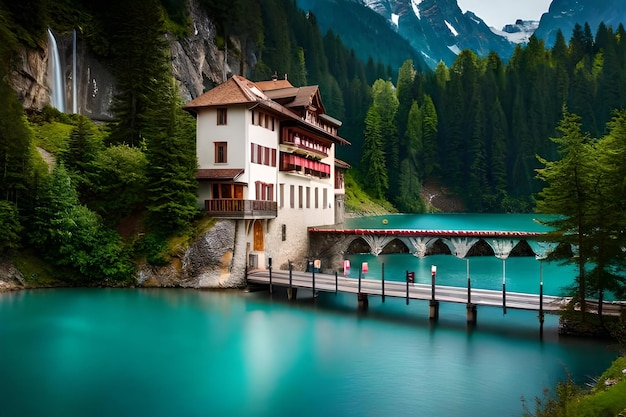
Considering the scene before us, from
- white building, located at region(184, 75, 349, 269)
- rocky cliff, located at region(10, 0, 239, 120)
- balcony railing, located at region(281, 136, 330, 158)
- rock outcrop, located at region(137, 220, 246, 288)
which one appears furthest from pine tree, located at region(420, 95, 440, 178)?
rock outcrop, located at region(137, 220, 246, 288)

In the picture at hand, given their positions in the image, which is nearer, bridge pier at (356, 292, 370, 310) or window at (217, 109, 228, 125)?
bridge pier at (356, 292, 370, 310)

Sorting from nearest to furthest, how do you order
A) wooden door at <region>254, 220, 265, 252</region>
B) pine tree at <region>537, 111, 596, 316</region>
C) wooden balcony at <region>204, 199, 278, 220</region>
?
pine tree at <region>537, 111, 596, 316</region> < wooden balcony at <region>204, 199, 278, 220</region> < wooden door at <region>254, 220, 265, 252</region>

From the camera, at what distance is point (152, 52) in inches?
2392

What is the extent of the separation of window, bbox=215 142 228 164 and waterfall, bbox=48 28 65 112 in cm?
3156

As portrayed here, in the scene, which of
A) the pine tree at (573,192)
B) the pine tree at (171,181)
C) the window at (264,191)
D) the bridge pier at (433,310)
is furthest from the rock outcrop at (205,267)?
the pine tree at (573,192)

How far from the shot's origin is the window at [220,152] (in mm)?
41812

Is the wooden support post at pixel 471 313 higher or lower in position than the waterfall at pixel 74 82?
lower

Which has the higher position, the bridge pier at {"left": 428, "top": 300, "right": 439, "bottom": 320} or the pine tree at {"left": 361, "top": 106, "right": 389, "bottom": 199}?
the pine tree at {"left": 361, "top": 106, "right": 389, "bottom": 199}

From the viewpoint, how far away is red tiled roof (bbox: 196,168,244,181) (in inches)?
1576

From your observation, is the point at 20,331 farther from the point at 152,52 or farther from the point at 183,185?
the point at 152,52

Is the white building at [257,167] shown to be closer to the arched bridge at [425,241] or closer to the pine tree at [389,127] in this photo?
the arched bridge at [425,241]

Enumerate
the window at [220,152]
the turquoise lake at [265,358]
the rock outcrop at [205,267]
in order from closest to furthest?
the turquoise lake at [265,358], the rock outcrop at [205,267], the window at [220,152]

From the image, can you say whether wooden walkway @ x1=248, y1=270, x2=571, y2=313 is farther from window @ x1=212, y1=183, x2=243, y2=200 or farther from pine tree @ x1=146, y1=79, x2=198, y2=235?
pine tree @ x1=146, y1=79, x2=198, y2=235

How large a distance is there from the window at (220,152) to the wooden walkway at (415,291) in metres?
8.80
